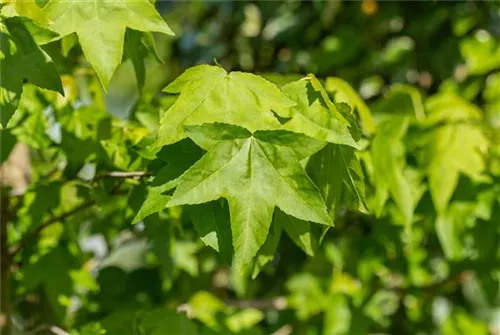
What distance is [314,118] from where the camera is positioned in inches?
35.3

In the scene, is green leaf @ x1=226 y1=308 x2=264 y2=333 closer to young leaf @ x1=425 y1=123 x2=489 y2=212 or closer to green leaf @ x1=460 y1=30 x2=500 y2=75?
young leaf @ x1=425 y1=123 x2=489 y2=212

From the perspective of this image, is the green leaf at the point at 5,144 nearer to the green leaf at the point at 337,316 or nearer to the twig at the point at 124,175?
the twig at the point at 124,175

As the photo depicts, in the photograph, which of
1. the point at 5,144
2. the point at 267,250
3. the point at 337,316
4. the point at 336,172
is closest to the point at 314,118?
the point at 336,172

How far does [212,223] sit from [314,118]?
6.5 inches

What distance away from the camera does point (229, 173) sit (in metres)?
0.85

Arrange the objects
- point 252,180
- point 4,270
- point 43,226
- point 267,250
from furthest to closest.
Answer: point 4,270
point 43,226
point 267,250
point 252,180

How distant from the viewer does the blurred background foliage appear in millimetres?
1221

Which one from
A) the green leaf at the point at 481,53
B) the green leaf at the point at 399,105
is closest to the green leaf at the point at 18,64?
the green leaf at the point at 399,105

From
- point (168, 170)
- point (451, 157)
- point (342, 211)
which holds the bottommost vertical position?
point (342, 211)

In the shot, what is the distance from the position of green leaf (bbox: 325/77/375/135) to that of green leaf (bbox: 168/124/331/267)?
0.31 metres

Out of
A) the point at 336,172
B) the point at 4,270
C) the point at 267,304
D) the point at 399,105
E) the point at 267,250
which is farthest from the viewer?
the point at 267,304

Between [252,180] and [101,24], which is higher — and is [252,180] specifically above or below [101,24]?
below

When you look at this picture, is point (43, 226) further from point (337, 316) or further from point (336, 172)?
point (337, 316)

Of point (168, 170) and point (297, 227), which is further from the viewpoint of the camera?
point (297, 227)
